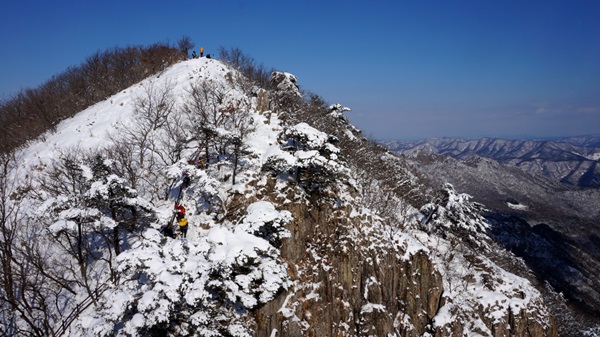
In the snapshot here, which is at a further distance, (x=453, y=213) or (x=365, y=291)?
(x=453, y=213)

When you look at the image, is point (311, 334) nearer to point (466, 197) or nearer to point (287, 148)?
point (287, 148)

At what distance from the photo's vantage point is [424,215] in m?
29.8

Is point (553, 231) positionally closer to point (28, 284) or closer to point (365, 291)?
point (365, 291)

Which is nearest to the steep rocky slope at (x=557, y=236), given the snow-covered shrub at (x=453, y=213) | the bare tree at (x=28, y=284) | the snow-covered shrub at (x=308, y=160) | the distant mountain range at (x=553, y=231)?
the distant mountain range at (x=553, y=231)

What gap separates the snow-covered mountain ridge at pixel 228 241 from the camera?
12.0m

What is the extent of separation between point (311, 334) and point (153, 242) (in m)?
11.3

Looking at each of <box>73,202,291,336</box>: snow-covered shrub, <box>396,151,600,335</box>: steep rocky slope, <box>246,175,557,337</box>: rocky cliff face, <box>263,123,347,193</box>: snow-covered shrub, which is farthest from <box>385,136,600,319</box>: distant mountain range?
<box>73,202,291,336</box>: snow-covered shrub

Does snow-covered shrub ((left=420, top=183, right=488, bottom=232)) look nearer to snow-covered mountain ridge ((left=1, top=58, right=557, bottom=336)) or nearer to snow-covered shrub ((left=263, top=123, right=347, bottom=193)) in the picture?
snow-covered mountain ridge ((left=1, top=58, right=557, bottom=336))

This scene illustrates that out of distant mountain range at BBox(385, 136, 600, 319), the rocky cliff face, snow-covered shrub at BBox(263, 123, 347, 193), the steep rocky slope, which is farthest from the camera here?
distant mountain range at BBox(385, 136, 600, 319)

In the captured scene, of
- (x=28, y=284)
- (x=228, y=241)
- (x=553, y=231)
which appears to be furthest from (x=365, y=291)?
(x=553, y=231)

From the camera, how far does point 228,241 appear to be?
13.9 metres

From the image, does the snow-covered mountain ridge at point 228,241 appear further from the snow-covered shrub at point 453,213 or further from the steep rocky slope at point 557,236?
the steep rocky slope at point 557,236

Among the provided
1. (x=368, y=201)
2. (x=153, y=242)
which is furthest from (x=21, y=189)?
(x=368, y=201)

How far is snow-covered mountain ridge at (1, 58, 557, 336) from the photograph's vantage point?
1205cm
